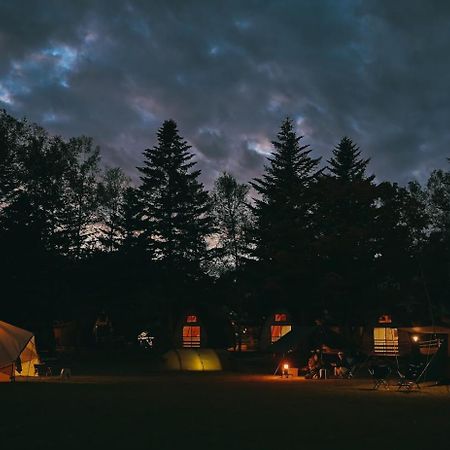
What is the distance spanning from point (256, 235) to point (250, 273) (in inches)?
135

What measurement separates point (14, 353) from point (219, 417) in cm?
1360

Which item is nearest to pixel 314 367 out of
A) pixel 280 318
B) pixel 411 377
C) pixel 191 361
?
pixel 411 377

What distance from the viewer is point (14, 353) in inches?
934

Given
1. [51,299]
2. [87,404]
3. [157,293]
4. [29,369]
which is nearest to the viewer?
[87,404]

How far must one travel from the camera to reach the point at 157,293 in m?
45.3

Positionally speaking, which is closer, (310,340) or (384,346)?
(310,340)

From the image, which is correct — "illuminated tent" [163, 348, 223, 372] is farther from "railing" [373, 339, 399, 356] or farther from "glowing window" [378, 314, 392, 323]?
"railing" [373, 339, 399, 356]

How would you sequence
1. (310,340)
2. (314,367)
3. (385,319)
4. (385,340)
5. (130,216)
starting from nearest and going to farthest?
(314,367) → (310,340) → (385,319) → (385,340) → (130,216)

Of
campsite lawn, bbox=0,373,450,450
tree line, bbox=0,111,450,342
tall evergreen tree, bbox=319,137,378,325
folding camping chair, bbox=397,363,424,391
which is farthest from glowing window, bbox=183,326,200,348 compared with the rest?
folding camping chair, bbox=397,363,424,391

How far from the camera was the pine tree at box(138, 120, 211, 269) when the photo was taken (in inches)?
1962

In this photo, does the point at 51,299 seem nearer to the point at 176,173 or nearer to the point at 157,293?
the point at 157,293

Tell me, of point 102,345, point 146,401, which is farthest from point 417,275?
point 146,401

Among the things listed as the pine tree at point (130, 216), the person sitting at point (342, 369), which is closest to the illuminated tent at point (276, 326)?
the pine tree at point (130, 216)

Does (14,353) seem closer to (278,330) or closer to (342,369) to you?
(342,369)
